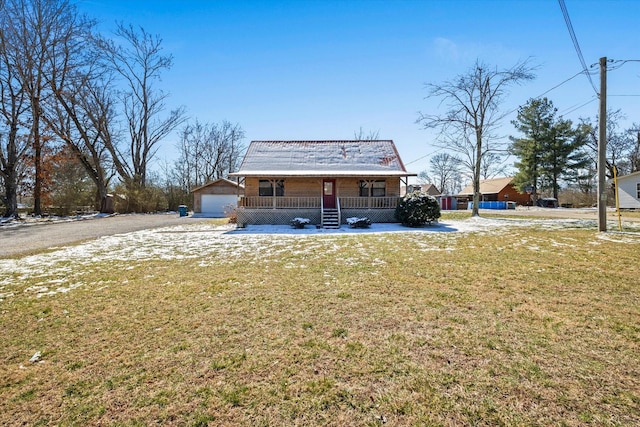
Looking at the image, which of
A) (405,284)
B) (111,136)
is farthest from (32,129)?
(405,284)

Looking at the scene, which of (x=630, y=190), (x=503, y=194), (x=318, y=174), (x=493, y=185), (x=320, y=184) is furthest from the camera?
(x=493, y=185)

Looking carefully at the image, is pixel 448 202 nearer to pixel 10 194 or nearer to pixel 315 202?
pixel 315 202

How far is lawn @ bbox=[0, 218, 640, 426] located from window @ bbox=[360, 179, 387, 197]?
37.7ft

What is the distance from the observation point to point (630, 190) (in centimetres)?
2561

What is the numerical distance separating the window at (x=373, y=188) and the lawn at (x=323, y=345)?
11.5 metres

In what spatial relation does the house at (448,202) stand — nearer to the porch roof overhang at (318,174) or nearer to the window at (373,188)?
the window at (373,188)

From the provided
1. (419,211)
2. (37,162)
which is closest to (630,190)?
(419,211)

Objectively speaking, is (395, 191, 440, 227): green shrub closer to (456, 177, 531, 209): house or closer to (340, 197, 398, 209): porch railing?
(340, 197, 398, 209): porch railing

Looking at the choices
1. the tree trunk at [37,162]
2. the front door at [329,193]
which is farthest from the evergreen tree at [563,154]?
the tree trunk at [37,162]

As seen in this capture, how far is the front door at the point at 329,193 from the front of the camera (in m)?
17.6

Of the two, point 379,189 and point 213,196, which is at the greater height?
point 213,196

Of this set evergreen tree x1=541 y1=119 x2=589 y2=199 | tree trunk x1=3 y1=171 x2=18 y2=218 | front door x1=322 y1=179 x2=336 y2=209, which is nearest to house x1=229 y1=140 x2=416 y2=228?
front door x1=322 y1=179 x2=336 y2=209

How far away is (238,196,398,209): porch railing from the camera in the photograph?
1684 cm

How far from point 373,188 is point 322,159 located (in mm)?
3739
